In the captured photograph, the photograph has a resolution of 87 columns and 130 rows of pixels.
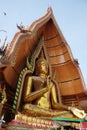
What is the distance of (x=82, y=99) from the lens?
21.1ft

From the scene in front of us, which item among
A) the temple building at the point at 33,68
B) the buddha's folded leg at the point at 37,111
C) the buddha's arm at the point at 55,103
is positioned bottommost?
the buddha's folded leg at the point at 37,111

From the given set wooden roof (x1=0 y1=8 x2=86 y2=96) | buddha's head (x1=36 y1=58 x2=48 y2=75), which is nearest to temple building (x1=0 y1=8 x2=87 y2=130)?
wooden roof (x1=0 y1=8 x2=86 y2=96)

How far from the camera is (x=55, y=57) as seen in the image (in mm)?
6648

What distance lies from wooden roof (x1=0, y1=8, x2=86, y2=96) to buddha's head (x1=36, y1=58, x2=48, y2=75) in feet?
1.04

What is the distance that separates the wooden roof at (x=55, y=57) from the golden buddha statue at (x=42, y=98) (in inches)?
13.0

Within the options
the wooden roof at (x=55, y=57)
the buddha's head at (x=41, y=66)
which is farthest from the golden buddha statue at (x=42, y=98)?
the wooden roof at (x=55, y=57)

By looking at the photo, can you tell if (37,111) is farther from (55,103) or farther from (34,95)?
(55,103)

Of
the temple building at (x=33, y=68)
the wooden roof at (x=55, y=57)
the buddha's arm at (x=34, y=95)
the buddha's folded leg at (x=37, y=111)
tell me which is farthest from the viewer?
the wooden roof at (x=55, y=57)

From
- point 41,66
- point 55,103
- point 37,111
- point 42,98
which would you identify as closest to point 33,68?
point 41,66

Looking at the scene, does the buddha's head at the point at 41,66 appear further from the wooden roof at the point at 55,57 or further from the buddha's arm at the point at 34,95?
the buddha's arm at the point at 34,95

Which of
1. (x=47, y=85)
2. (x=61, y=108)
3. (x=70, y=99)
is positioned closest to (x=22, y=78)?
(x=47, y=85)

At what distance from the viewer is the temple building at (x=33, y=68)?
536 centimetres

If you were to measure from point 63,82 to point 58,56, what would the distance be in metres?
0.68

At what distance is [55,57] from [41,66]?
568 mm
